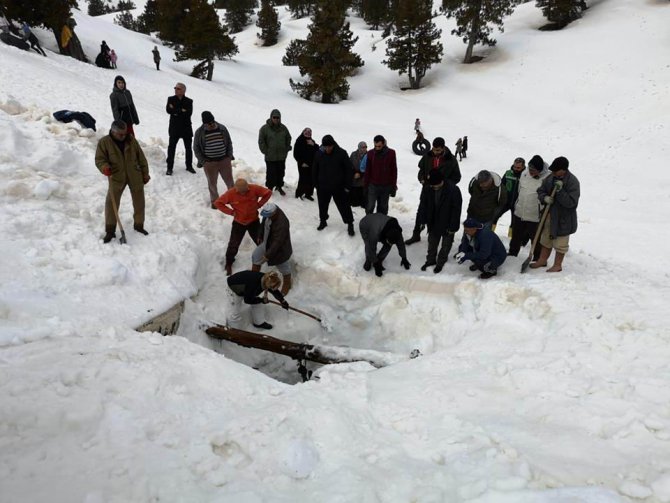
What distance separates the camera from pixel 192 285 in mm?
6574

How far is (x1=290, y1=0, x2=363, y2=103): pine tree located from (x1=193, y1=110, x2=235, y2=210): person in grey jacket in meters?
20.8

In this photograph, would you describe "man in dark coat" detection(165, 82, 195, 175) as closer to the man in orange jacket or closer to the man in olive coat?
the man in olive coat

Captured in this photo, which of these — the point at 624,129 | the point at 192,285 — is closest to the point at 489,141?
the point at 624,129

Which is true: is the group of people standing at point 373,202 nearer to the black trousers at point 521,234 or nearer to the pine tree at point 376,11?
the black trousers at point 521,234

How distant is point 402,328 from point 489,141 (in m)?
15.8

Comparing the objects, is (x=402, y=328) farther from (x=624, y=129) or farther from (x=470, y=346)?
(x=624, y=129)

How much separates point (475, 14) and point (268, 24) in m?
22.2

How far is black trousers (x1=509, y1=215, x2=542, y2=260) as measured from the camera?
22.1ft

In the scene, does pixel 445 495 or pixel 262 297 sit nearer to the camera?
pixel 445 495

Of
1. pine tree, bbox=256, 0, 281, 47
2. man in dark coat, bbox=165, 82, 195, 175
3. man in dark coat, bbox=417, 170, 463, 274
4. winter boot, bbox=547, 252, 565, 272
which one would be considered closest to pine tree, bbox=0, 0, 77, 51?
man in dark coat, bbox=165, 82, 195, 175

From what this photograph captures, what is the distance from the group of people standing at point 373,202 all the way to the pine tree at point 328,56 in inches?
803

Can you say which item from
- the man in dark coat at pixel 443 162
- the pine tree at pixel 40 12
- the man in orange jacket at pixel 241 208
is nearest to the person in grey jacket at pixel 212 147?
the man in orange jacket at pixel 241 208

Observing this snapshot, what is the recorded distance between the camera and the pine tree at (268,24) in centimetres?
4239

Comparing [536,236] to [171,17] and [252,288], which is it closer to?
[252,288]
